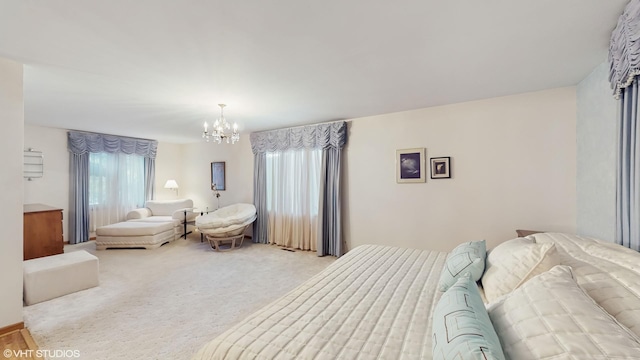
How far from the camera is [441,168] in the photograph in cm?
341

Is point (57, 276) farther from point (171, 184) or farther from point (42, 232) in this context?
point (171, 184)

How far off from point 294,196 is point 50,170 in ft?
16.4

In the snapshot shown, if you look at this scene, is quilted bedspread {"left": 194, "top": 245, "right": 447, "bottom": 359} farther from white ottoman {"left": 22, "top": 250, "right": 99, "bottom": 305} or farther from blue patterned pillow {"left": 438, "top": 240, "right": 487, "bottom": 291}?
white ottoman {"left": 22, "top": 250, "right": 99, "bottom": 305}

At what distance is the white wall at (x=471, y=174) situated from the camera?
110 inches

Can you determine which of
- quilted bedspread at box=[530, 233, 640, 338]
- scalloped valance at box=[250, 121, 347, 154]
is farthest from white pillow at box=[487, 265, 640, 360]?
scalloped valance at box=[250, 121, 347, 154]

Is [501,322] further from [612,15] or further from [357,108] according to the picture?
[357,108]

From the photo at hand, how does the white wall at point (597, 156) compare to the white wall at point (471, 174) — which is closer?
the white wall at point (597, 156)

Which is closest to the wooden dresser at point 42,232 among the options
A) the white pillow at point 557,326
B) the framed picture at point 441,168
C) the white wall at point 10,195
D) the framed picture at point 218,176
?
the white wall at point 10,195

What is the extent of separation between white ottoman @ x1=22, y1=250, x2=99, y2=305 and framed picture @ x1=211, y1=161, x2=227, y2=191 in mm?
3084

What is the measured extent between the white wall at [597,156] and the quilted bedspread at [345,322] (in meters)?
1.71

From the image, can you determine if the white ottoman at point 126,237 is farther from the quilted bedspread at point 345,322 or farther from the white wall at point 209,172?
the quilted bedspread at point 345,322

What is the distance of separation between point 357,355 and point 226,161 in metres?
5.71

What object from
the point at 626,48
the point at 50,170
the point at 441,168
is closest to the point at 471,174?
the point at 441,168

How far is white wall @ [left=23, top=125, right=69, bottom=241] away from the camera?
4582mm
